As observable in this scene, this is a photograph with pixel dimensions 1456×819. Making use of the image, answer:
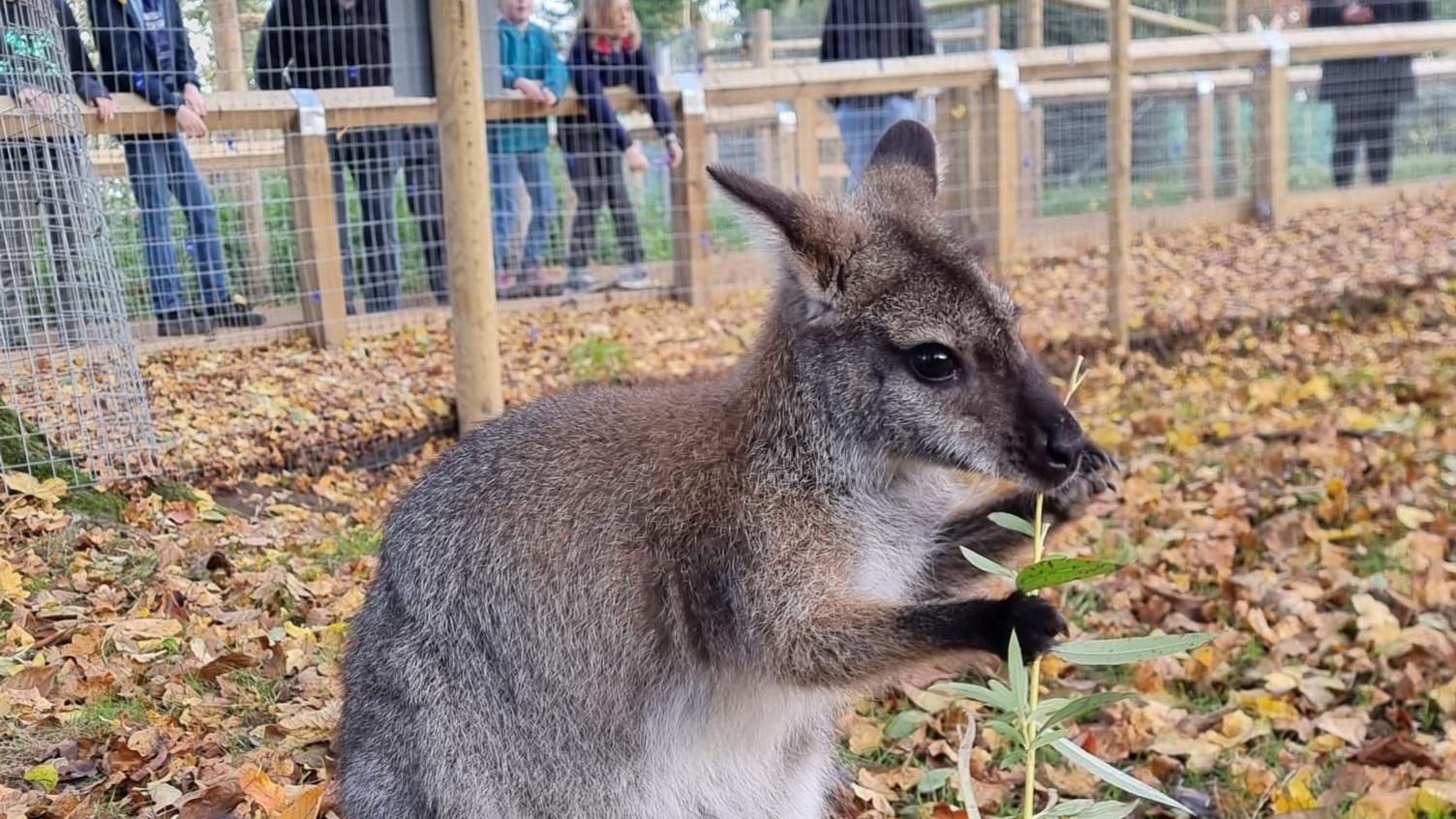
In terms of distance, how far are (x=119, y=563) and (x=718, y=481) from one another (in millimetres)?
2479

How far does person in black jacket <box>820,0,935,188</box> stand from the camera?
912 centimetres

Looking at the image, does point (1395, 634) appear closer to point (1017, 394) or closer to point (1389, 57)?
point (1017, 394)

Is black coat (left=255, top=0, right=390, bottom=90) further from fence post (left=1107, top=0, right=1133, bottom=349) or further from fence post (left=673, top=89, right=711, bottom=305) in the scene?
fence post (left=1107, top=0, right=1133, bottom=349)

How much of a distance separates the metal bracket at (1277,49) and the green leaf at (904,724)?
816 centimetres

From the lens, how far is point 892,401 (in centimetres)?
284

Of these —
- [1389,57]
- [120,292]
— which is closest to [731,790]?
[120,292]

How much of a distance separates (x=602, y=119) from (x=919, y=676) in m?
5.70

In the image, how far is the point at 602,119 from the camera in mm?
7902

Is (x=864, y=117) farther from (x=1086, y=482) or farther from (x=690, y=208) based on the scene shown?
(x=1086, y=482)

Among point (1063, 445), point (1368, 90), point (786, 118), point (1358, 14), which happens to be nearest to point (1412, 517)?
point (1063, 445)

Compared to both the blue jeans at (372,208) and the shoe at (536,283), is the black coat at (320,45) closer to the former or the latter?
the blue jeans at (372,208)

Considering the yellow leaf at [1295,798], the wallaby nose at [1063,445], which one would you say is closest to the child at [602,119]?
the wallaby nose at [1063,445]

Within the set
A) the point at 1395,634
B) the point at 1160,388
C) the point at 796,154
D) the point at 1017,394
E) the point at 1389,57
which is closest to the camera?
the point at 1017,394

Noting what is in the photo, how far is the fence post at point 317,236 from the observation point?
6875 millimetres
